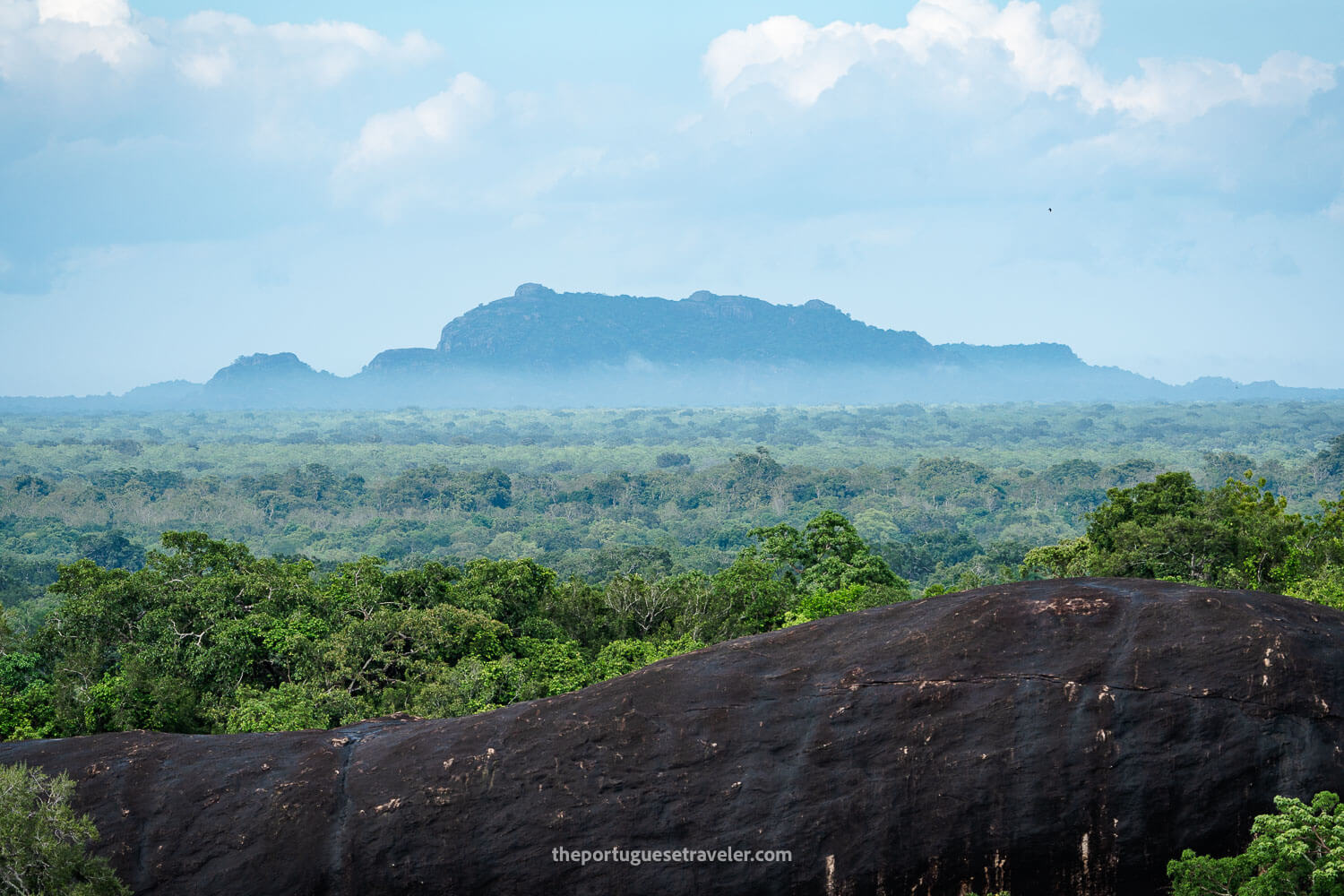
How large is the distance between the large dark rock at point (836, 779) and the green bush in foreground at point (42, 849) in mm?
972

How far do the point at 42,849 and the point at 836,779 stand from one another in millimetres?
7244

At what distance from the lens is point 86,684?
882 inches

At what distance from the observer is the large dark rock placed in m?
10.6

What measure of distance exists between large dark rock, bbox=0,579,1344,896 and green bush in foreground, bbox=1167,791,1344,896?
25.7 inches

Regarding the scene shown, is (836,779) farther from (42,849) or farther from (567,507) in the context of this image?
(567,507)

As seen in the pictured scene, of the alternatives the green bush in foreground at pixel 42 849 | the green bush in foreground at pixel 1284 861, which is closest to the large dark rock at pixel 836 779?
the green bush in foreground at pixel 1284 861

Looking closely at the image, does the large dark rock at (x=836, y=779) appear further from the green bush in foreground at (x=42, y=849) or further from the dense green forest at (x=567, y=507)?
the dense green forest at (x=567, y=507)

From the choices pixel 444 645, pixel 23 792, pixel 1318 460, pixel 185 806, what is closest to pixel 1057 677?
pixel 185 806

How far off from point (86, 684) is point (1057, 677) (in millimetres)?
19837

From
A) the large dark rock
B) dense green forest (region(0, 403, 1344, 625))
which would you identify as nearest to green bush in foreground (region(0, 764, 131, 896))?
the large dark rock

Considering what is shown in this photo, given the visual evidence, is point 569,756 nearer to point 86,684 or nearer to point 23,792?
point 23,792

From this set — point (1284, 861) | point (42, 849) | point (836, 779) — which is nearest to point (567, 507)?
point (836, 779)

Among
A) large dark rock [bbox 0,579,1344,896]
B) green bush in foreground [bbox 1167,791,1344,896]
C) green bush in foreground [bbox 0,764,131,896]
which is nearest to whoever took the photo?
green bush in foreground [bbox 1167,791,1344,896]

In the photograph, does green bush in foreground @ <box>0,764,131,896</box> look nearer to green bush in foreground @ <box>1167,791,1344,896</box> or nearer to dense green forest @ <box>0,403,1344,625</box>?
green bush in foreground @ <box>1167,791,1344,896</box>
